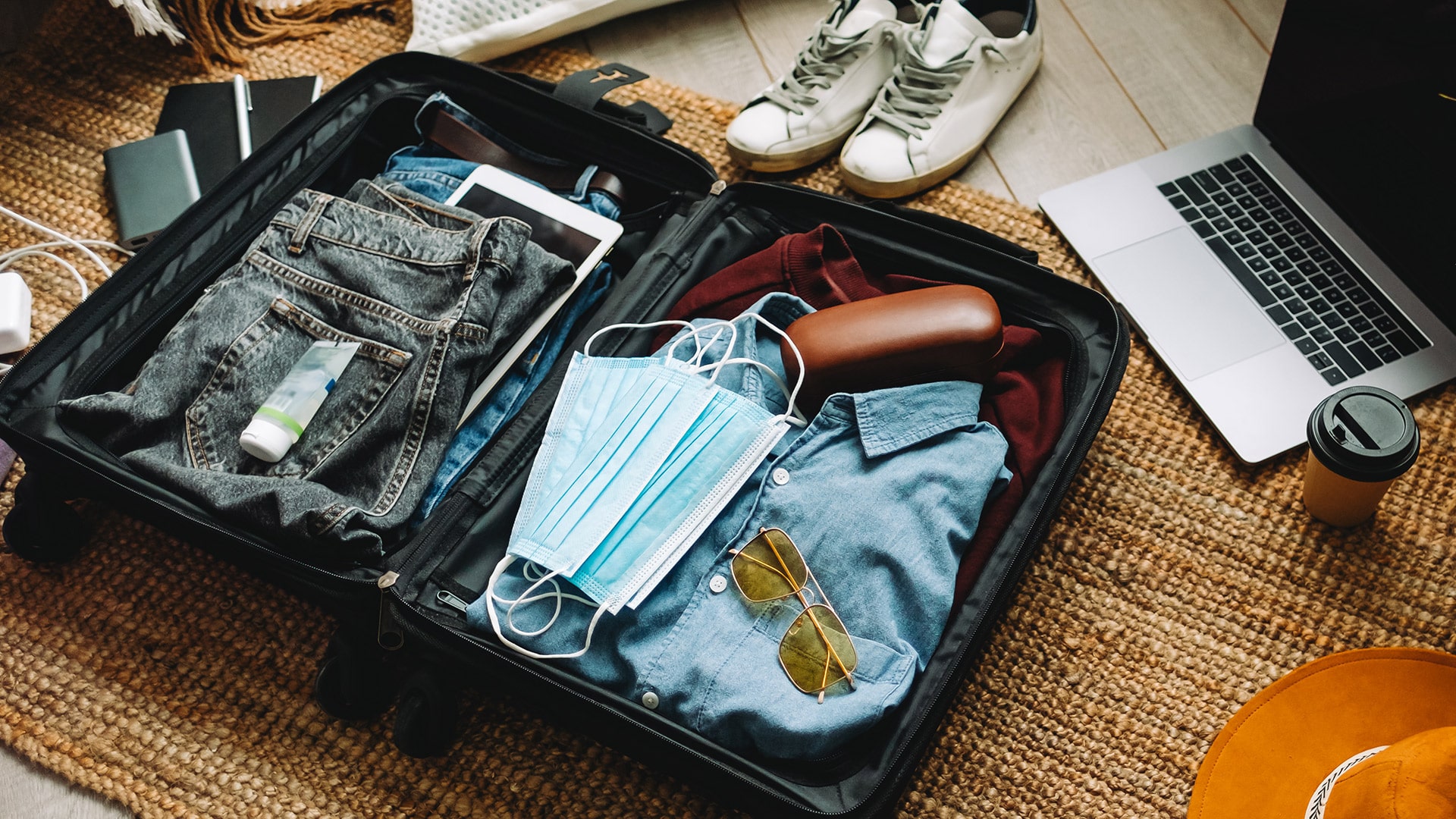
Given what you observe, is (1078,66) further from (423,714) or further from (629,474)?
(423,714)

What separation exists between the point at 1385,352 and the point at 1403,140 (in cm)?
19

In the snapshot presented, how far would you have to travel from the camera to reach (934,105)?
1104 mm

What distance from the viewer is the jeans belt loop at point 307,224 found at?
0.89 meters

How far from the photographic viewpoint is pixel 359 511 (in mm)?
773

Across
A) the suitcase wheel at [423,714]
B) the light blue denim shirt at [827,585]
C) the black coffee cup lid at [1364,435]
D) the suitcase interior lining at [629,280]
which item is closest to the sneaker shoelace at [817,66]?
the suitcase interior lining at [629,280]

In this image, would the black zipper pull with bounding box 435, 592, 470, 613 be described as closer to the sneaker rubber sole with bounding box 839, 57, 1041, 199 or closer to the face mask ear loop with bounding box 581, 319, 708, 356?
the face mask ear loop with bounding box 581, 319, 708, 356

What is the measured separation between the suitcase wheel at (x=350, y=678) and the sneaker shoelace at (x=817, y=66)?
724 mm

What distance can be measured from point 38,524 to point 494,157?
1.81 feet

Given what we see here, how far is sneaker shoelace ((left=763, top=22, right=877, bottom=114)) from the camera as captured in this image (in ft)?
3.66

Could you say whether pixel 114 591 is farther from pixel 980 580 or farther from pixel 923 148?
pixel 923 148

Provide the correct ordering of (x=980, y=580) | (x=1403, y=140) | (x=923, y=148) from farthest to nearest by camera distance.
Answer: (x=923, y=148)
(x=1403, y=140)
(x=980, y=580)

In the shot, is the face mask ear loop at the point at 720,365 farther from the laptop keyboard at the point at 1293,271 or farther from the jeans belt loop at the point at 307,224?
the laptop keyboard at the point at 1293,271

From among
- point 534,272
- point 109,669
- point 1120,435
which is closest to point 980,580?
point 1120,435

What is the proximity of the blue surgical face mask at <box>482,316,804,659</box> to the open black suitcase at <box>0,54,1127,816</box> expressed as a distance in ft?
0.15
